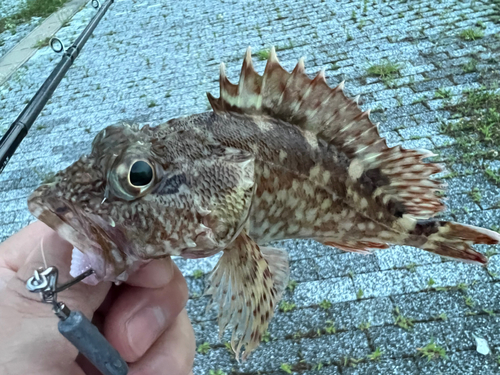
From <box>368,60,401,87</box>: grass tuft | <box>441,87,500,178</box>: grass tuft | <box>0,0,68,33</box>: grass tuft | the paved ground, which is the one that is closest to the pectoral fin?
the paved ground

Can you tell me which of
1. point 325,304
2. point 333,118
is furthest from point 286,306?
point 333,118

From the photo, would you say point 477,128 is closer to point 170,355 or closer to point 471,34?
point 471,34

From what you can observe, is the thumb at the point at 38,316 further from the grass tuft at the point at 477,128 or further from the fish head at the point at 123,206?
the grass tuft at the point at 477,128

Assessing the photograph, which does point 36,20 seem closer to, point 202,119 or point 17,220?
point 17,220

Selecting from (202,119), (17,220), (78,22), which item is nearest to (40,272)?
(202,119)

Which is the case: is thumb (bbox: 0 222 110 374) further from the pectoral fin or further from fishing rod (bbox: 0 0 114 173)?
fishing rod (bbox: 0 0 114 173)

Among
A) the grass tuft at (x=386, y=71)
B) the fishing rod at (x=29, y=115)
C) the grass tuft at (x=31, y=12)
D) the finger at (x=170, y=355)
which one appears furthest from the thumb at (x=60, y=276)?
the grass tuft at (x=31, y=12)
